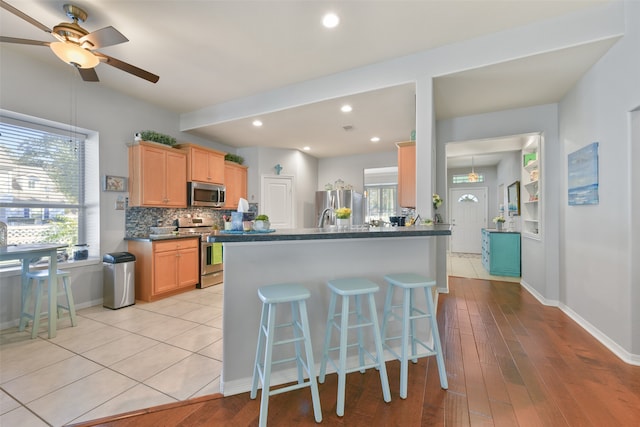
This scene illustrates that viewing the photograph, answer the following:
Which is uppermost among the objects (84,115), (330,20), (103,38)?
(330,20)

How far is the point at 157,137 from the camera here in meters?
4.00

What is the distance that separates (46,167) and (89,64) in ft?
5.63

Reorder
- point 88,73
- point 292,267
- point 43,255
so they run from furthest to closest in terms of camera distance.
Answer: point 43,255
point 88,73
point 292,267

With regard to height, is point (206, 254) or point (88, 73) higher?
point (88, 73)

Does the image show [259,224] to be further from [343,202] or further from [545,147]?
[343,202]

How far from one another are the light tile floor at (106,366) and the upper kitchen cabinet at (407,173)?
298cm

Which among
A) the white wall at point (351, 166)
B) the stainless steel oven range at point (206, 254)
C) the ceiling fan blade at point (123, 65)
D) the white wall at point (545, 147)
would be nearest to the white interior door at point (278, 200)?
the white wall at point (351, 166)

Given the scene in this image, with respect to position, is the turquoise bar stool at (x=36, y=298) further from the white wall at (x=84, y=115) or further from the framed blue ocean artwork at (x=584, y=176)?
the framed blue ocean artwork at (x=584, y=176)

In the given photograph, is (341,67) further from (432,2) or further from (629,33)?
(629,33)

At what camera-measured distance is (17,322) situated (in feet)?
9.37

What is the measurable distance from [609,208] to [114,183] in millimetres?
5648

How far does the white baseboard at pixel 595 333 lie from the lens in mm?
2152

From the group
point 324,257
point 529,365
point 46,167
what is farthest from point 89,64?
point 529,365

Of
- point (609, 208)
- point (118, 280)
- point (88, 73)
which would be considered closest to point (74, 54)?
point (88, 73)
